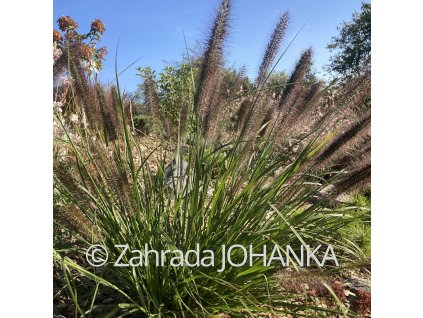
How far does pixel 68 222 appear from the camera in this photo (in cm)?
107

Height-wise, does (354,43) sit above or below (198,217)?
above

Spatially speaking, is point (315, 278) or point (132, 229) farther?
point (132, 229)

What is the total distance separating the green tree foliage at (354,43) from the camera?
1380mm

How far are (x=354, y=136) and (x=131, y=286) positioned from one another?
2.50 feet

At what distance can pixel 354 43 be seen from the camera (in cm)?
144

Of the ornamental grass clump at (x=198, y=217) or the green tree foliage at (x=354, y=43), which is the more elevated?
the green tree foliage at (x=354, y=43)

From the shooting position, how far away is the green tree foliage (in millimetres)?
1380

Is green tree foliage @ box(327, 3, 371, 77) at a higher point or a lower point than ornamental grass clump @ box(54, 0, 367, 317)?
higher
